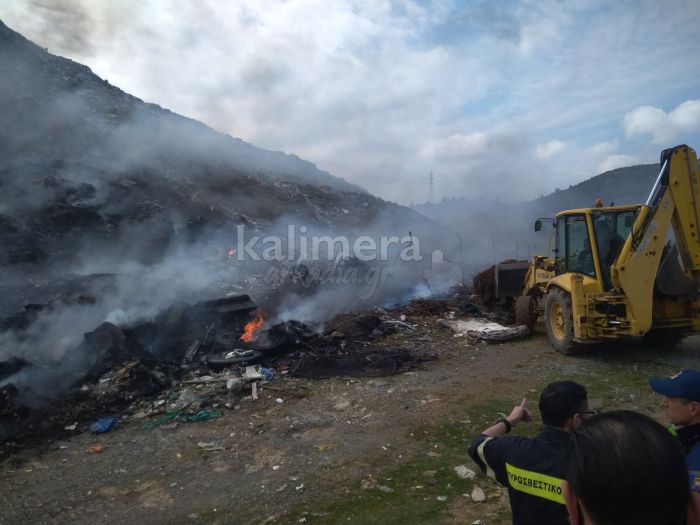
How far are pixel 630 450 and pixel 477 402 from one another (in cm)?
513

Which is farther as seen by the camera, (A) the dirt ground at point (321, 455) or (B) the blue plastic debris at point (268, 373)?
(B) the blue plastic debris at point (268, 373)

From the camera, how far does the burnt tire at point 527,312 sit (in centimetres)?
930

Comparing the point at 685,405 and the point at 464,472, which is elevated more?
the point at 685,405

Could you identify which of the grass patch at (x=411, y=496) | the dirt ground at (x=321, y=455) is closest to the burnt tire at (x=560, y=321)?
the dirt ground at (x=321, y=455)

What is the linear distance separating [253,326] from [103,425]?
165 inches

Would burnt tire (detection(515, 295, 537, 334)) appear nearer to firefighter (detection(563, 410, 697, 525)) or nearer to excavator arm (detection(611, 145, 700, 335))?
excavator arm (detection(611, 145, 700, 335))

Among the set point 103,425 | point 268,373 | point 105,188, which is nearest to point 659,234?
point 268,373

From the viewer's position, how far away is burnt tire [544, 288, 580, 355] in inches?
284

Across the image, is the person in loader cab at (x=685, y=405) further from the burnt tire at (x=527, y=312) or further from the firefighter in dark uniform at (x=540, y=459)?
the burnt tire at (x=527, y=312)

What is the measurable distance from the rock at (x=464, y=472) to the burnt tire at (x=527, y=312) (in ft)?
19.4

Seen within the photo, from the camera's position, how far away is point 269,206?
21.4m

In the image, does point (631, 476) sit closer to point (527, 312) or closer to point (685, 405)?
point (685, 405)

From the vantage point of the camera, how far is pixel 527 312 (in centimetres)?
930

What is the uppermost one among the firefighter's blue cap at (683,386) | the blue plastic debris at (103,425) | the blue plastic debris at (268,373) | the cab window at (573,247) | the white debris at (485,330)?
the cab window at (573,247)
